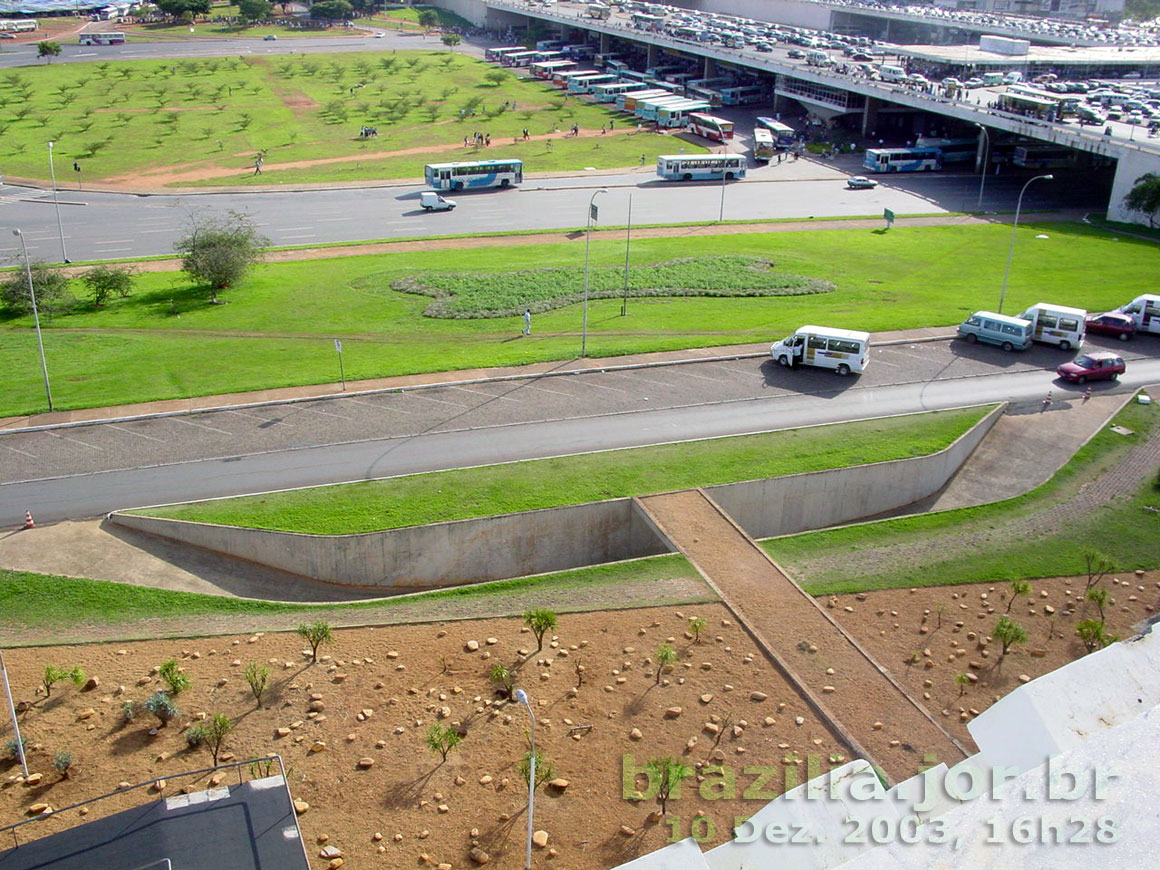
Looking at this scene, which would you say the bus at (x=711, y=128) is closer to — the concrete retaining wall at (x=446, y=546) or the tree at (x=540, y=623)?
the concrete retaining wall at (x=446, y=546)

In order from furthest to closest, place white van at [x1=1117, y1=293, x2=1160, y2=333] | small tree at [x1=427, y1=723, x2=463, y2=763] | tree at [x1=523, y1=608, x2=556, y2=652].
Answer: white van at [x1=1117, y1=293, x2=1160, y2=333] → tree at [x1=523, y1=608, x2=556, y2=652] → small tree at [x1=427, y1=723, x2=463, y2=763]

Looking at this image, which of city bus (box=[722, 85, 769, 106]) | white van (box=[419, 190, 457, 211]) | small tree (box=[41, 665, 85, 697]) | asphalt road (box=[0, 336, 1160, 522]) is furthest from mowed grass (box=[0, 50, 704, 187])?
small tree (box=[41, 665, 85, 697])

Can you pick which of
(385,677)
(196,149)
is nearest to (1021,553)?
(385,677)

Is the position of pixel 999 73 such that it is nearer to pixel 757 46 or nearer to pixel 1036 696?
pixel 757 46

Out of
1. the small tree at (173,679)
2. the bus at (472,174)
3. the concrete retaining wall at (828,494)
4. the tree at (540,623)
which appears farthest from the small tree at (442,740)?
the bus at (472,174)

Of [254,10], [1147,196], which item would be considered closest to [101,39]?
[254,10]

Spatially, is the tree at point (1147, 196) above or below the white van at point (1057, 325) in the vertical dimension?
above

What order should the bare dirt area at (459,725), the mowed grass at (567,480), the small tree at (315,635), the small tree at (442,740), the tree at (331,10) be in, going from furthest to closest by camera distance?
the tree at (331,10), the mowed grass at (567,480), the small tree at (315,635), the small tree at (442,740), the bare dirt area at (459,725)

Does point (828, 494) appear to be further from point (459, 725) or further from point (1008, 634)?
point (459, 725)

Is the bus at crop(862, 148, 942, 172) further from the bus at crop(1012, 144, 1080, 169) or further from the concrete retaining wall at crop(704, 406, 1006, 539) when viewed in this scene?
the concrete retaining wall at crop(704, 406, 1006, 539)
